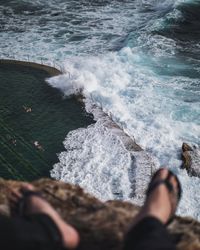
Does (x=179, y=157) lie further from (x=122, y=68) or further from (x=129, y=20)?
(x=129, y=20)

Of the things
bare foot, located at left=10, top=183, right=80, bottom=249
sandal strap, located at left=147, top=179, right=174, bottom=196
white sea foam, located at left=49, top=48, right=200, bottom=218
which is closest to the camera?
bare foot, located at left=10, top=183, right=80, bottom=249

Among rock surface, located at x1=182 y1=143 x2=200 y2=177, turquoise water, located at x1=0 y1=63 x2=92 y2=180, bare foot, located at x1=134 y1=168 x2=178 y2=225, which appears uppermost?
bare foot, located at x1=134 y1=168 x2=178 y2=225

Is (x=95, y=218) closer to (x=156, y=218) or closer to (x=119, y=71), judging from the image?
(x=156, y=218)

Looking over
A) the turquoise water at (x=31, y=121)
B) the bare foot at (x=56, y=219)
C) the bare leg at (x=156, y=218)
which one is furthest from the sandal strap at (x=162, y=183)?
the turquoise water at (x=31, y=121)

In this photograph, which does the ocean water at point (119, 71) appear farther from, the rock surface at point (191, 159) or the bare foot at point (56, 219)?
Answer: the bare foot at point (56, 219)

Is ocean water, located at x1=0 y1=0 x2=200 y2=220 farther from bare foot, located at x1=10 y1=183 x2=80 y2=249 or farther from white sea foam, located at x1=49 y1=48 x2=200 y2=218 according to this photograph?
bare foot, located at x1=10 y1=183 x2=80 y2=249

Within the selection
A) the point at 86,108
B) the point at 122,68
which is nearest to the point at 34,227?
the point at 86,108

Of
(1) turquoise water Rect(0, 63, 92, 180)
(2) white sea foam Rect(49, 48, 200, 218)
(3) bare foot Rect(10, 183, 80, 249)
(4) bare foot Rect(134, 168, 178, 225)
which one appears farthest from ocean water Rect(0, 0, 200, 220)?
(3) bare foot Rect(10, 183, 80, 249)
